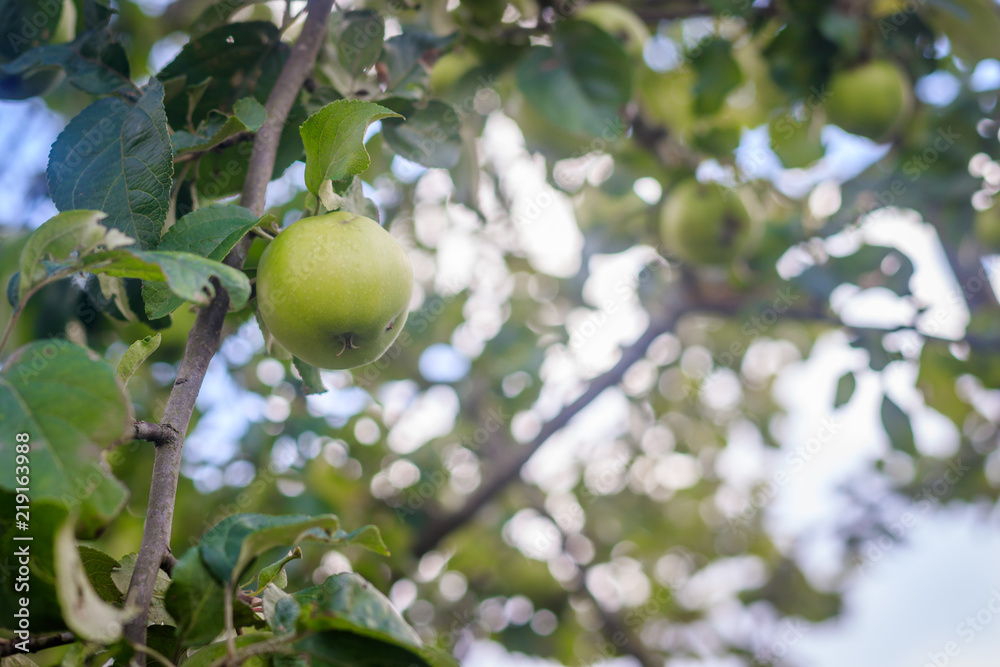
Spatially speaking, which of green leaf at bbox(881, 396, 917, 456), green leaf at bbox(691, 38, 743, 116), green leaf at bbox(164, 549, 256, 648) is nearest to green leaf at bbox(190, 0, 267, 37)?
green leaf at bbox(164, 549, 256, 648)

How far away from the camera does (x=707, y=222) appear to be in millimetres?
1765

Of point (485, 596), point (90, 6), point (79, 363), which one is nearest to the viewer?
point (79, 363)

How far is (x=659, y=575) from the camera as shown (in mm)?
3301

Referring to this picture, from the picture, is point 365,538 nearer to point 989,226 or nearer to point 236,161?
point 236,161

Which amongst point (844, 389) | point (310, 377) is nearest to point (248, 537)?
point (310, 377)

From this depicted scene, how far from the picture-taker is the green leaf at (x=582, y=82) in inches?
54.0

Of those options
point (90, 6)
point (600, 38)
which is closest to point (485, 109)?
point (600, 38)

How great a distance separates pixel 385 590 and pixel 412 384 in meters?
0.80

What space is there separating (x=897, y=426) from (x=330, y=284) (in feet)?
5.56

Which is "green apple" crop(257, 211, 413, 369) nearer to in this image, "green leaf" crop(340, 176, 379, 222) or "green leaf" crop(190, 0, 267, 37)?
"green leaf" crop(340, 176, 379, 222)

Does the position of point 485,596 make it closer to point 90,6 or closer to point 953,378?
point 953,378

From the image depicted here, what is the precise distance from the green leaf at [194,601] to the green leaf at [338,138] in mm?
380

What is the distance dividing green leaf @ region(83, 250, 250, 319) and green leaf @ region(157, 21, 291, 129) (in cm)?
44

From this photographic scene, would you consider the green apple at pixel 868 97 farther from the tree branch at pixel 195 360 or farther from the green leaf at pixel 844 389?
the tree branch at pixel 195 360
